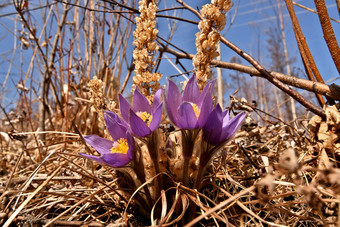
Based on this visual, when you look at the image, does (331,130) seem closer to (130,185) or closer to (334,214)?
(334,214)

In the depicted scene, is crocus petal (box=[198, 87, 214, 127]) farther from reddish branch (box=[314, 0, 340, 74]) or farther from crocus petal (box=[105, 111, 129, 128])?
reddish branch (box=[314, 0, 340, 74])

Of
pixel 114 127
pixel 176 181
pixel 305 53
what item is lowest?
pixel 176 181

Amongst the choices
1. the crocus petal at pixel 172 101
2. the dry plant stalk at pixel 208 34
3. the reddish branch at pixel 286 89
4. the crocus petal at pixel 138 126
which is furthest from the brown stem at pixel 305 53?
the crocus petal at pixel 138 126

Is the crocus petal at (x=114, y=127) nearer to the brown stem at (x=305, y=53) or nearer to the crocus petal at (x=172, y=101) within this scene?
the crocus petal at (x=172, y=101)

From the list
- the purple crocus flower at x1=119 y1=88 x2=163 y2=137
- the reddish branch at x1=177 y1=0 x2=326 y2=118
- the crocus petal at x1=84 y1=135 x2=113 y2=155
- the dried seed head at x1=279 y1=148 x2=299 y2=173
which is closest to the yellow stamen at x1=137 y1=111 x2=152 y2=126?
the purple crocus flower at x1=119 y1=88 x2=163 y2=137

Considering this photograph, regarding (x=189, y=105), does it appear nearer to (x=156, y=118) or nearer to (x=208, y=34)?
(x=156, y=118)

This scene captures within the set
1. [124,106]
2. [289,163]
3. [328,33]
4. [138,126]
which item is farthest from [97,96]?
[328,33]
